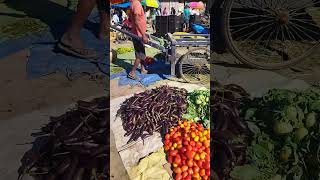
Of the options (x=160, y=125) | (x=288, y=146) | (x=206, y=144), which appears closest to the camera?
(x=288, y=146)

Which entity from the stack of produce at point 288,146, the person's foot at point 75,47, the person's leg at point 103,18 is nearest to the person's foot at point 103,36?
the person's leg at point 103,18

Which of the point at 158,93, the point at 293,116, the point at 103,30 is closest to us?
the point at 293,116

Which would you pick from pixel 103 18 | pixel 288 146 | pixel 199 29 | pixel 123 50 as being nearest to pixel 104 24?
pixel 103 18

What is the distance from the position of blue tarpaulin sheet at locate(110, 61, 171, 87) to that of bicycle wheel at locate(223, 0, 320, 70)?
0.79 meters

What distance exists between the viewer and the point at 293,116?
9.80ft

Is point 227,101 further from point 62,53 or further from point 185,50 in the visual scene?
point 62,53

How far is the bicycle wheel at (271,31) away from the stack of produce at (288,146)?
1034 mm

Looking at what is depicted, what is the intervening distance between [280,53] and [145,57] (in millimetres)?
1497

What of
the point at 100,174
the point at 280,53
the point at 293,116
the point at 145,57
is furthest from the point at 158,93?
the point at 280,53

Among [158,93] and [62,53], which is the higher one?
[62,53]

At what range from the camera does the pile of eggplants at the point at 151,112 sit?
11.0 ft

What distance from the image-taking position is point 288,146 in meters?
2.96

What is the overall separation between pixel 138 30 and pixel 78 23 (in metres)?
0.65

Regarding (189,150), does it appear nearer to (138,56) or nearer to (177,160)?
(177,160)
